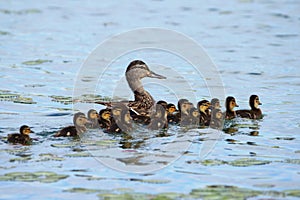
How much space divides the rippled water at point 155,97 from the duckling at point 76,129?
115 millimetres

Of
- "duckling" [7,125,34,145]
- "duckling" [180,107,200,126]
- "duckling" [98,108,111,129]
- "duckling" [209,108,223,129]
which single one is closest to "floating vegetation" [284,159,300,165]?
"duckling" [209,108,223,129]

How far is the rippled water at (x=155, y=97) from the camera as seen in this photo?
21.2 feet

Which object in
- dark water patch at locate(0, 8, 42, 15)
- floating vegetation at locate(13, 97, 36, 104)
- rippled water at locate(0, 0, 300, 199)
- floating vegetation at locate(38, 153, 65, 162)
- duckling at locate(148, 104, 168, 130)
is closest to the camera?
rippled water at locate(0, 0, 300, 199)

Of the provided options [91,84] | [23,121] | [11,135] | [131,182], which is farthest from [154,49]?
[131,182]

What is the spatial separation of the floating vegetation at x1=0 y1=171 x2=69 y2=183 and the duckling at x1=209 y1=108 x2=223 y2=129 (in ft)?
8.91

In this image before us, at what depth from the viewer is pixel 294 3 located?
64.3 feet

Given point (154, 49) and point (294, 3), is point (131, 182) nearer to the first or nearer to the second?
point (154, 49)

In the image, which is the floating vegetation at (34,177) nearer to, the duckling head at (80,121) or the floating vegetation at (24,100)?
the duckling head at (80,121)

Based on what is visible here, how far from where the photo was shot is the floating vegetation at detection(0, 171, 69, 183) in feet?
21.2

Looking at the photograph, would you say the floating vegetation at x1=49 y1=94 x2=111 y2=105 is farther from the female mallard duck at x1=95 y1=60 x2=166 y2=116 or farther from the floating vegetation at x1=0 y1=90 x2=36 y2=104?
the female mallard duck at x1=95 y1=60 x2=166 y2=116

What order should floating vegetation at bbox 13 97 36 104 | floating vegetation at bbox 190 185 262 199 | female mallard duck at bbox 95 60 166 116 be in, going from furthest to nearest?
floating vegetation at bbox 13 97 36 104
female mallard duck at bbox 95 60 166 116
floating vegetation at bbox 190 185 262 199

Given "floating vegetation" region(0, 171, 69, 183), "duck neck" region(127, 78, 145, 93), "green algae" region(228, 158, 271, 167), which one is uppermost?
"duck neck" region(127, 78, 145, 93)

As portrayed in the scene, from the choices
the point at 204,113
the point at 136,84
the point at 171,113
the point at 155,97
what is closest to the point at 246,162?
the point at 204,113

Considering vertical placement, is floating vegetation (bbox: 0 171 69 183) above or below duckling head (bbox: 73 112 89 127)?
below
